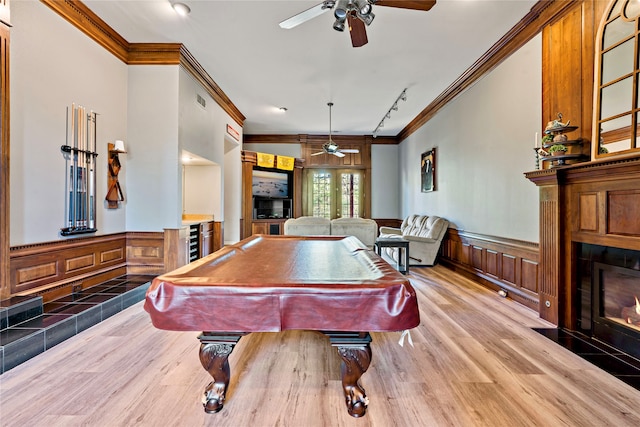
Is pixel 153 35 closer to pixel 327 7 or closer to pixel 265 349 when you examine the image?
pixel 327 7

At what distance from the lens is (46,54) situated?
108 inches

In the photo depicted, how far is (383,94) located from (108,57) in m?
4.15

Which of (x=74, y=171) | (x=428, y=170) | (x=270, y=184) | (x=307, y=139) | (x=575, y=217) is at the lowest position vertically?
(x=575, y=217)

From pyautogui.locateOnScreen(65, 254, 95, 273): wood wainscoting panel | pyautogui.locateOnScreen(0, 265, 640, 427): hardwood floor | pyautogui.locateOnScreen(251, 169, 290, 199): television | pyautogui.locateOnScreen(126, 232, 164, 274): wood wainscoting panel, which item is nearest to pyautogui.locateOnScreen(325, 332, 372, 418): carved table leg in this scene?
pyautogui.locateOnScreen(0, 265, 640, 427): hardwood floor

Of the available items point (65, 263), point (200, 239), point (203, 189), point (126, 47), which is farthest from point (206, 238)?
point (126, 47)

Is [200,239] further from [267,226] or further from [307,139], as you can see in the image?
[307,139]

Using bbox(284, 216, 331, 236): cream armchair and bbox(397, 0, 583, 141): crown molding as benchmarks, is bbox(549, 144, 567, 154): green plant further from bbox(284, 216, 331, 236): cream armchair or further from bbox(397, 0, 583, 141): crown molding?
bbox(284, 216, 331, 236): cream armchair

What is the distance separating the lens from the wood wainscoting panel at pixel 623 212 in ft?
7.00

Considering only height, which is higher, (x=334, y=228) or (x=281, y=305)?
(x=334, y=228)

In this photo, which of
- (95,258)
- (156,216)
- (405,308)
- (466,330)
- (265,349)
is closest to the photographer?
(405,308)

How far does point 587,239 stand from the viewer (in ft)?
8.18

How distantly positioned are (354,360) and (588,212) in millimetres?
2447

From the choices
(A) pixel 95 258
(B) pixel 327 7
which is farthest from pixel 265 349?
(B) pixel 327 7

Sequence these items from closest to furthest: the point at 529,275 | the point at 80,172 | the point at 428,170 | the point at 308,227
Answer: the point at 80,172 → the point at 529,275 → the point at 308,227 → the point at 428,170
